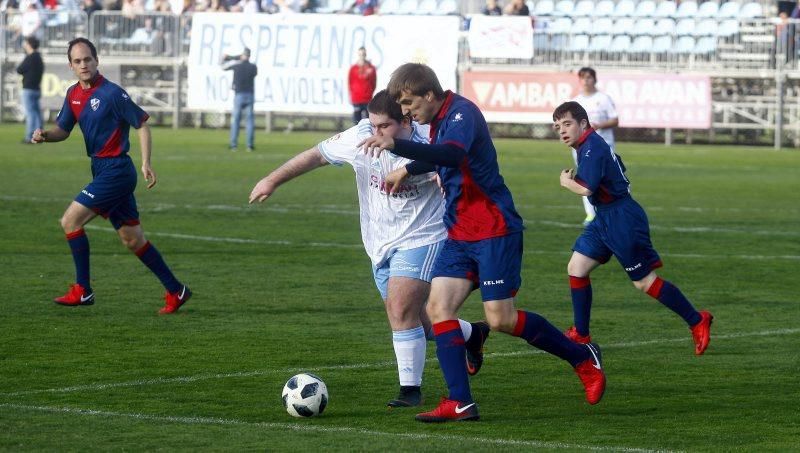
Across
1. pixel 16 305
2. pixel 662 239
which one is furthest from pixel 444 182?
pixel 662 239

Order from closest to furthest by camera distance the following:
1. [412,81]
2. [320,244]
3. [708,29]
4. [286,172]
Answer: [412,81]
[286,172]
[320,244]
[708,29]

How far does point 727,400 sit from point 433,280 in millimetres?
1851

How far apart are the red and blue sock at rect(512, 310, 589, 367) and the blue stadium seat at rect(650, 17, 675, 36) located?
89.9ft

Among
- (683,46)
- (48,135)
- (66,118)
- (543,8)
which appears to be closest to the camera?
(48,135)

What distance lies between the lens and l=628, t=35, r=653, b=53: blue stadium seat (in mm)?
34688

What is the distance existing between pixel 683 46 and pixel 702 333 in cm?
2535

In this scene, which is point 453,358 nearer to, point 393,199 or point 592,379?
point 592,379

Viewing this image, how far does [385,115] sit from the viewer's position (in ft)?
25.7

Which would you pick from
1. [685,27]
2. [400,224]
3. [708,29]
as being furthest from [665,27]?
[400,224]

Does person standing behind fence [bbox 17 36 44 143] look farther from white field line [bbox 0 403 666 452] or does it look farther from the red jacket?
white field line [bbox 0 403 666 452]

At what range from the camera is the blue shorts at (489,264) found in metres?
7.75

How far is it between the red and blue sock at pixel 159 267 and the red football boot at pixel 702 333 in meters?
4.01

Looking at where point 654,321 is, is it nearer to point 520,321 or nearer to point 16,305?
point 520,321

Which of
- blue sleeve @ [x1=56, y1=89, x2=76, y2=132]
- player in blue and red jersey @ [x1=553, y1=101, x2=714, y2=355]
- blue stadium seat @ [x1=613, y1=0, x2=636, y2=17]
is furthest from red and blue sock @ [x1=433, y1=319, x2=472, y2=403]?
blue stadium seat @ [x1=613, y1=0, x2=636, y2=17]
